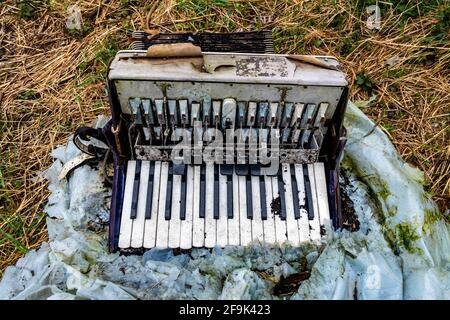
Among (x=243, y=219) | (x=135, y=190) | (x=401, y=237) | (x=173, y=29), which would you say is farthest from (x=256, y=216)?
(x=173, y=29)

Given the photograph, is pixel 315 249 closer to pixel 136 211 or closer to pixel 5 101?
pixel 136 211

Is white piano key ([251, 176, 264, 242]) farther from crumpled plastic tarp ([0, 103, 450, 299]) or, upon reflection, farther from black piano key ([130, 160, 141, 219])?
black piano key ([130, 160, 141, 219])

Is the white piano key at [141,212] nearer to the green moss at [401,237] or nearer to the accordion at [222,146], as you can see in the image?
the accordion at [222,146]

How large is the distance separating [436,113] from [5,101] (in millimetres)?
3369

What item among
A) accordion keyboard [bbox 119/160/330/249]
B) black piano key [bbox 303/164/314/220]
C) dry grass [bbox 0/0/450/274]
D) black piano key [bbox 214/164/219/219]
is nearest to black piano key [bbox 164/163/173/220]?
accordion keyboard [bbox 119/160/330/249]

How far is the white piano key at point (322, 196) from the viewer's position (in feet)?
8.22

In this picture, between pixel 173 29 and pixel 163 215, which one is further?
pixel 173 29

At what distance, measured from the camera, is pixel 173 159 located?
257cm

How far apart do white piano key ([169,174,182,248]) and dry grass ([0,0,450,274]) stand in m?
1.14

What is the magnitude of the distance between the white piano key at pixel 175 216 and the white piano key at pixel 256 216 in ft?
1.30

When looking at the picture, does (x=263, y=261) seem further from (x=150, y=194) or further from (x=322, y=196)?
(x=150, y=194)

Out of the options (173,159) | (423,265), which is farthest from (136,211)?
(423,265)

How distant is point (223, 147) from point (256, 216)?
1.34 ft

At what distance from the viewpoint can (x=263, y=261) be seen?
244 cm
